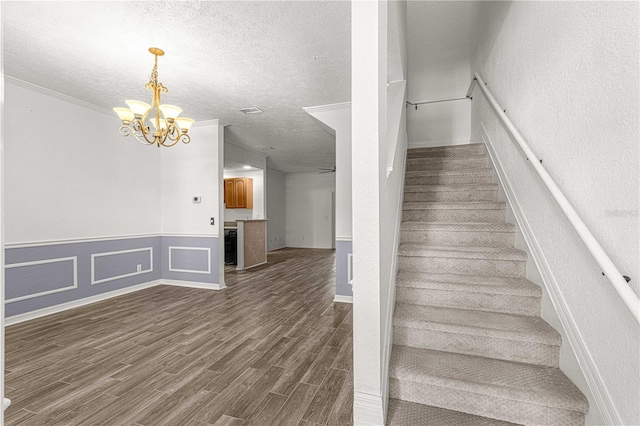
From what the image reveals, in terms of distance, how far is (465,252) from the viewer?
2324 mm

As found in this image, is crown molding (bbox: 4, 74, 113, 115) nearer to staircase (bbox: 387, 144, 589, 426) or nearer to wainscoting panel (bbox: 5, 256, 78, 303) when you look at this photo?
wainscoting panel (bbox: 5, 256, 78, 303)

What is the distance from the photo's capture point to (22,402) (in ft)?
6.25

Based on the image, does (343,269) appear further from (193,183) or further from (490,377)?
(193,183)

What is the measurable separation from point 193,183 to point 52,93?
1974 mm

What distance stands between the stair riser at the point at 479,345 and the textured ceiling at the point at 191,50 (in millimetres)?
2333

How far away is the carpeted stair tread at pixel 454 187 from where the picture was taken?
9.76 feet

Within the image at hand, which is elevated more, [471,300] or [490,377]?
[471,300]

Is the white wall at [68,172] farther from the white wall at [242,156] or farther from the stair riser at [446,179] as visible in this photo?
the stair riser at [446,179]

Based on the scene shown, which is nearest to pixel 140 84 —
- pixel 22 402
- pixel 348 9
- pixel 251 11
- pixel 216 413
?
pixel 251 11

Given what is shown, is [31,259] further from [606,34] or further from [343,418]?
[606,34]

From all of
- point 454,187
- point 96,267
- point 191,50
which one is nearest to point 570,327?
point 454,187

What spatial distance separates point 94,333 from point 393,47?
3.95 m

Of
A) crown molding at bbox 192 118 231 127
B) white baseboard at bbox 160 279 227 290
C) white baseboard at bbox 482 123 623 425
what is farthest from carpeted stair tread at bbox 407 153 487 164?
white baseboard at bbox 160 279 227 290

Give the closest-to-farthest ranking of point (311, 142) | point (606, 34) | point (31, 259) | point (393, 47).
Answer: point (606, 34), point (393, 47), point (31, 259), point (311, 142)
